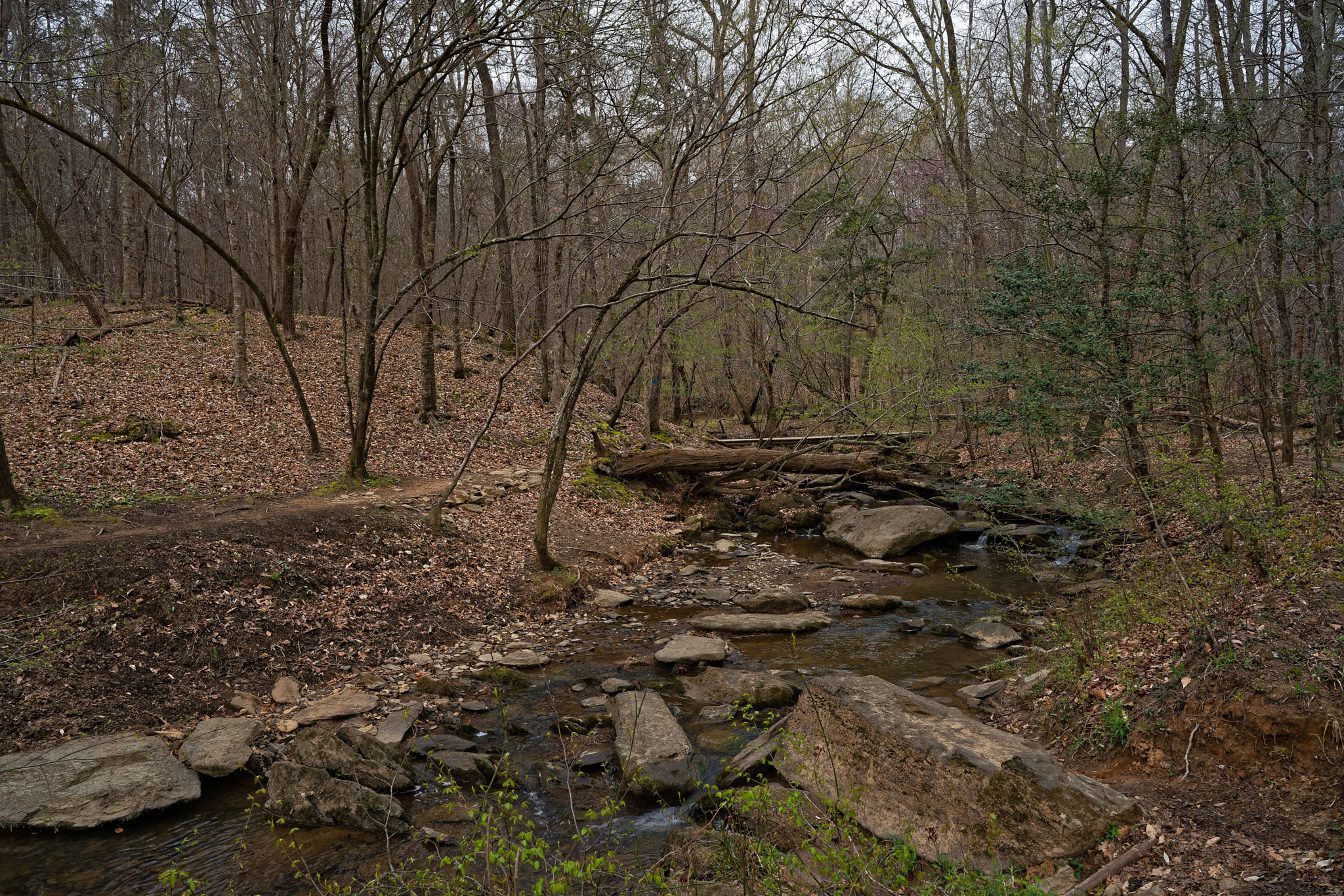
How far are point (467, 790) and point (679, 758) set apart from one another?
5.12ft

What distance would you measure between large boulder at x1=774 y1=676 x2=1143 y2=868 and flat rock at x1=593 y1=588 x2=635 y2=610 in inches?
175

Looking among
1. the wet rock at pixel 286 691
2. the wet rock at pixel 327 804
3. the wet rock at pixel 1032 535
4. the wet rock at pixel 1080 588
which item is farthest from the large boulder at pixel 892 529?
the wet rock at pixel 327 804

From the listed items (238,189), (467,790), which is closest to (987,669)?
(467,790)

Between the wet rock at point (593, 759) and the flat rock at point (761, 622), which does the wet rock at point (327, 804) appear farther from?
the flat rock at point (761, 622)

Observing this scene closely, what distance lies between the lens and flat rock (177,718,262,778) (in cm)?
520

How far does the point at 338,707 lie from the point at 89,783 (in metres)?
1.73

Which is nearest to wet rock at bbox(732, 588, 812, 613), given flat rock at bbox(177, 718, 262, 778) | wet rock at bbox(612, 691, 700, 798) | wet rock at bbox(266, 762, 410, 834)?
wet rock at bbox(612, 691, 700, 798)

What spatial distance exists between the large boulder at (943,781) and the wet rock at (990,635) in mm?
3051

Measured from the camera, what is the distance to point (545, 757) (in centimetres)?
564

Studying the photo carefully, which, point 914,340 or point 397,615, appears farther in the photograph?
point 914,340

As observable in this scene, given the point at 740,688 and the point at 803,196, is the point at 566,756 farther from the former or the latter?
the point at 803,196

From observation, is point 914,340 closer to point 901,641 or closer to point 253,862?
point 901,641

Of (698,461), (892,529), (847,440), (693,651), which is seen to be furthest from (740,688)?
(847,440)

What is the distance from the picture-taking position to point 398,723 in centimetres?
597
